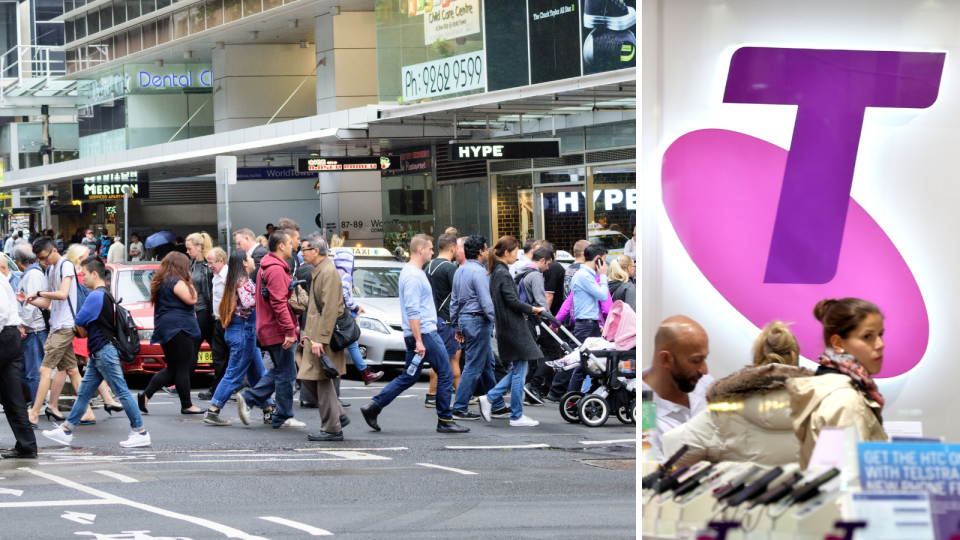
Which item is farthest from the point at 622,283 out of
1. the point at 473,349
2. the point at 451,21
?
the point at 451,21

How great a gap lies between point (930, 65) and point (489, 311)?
7.92m

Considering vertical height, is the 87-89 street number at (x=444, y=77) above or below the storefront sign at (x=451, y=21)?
below

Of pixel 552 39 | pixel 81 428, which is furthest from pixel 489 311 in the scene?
pixel 552 39

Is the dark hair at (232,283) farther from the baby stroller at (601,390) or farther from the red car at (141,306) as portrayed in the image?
the baby stroller at (601,390)

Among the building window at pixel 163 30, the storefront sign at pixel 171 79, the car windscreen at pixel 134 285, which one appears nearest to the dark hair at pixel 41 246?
the car windscreen at pixel 134 285

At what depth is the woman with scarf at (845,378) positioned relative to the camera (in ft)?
9.68

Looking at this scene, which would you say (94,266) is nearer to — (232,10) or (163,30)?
(232,10)

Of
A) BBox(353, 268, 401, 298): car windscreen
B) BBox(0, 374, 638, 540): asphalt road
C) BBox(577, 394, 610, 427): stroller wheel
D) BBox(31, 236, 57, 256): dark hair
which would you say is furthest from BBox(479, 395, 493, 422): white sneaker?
BBox(31, 236, 57, 256): dark hair

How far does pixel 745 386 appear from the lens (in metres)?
3.00

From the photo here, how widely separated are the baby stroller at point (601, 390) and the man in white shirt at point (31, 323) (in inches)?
200

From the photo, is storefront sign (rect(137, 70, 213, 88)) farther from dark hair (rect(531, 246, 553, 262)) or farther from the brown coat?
the brown coat

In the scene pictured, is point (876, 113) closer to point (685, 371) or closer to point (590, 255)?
point (685, 371)

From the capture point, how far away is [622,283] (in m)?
12.0

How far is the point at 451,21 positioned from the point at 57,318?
13.4 metres
